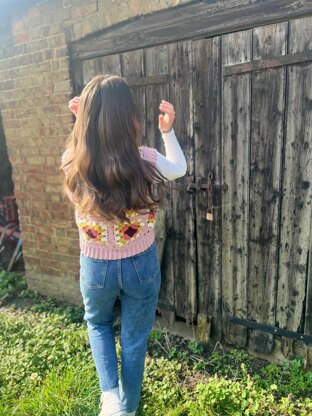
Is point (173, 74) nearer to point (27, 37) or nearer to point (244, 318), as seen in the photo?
point (27, 37)

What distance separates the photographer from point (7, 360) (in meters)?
2.84

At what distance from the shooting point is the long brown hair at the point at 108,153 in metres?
1.64

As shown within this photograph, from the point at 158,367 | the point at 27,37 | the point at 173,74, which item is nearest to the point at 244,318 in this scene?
the point at 158,367

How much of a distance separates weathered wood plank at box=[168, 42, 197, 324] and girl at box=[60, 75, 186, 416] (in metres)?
0.89

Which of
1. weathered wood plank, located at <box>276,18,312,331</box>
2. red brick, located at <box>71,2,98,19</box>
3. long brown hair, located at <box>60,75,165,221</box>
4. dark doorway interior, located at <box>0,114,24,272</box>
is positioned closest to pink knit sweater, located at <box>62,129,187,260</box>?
long brown hair, located at <box>60,75,165,221</box>

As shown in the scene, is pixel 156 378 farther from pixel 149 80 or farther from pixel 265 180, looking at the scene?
pixel 149 80

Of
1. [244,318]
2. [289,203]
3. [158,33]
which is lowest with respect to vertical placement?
[244,318]

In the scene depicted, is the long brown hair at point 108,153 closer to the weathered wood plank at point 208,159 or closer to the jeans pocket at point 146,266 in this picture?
the jeans pocket at point 146,266

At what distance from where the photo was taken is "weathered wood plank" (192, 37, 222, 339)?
8.47 ft

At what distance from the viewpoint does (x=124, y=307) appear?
2.00 meters

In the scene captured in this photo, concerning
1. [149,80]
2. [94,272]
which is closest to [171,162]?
[94,272]

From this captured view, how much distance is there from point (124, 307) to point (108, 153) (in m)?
0.89

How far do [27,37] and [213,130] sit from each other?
7.09 ft

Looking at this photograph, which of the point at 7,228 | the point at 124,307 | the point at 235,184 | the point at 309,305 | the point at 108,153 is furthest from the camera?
the point at 7,228
